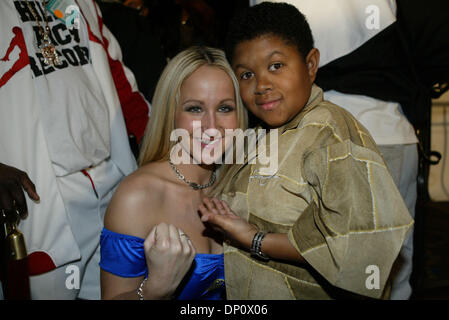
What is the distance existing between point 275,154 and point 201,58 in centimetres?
60

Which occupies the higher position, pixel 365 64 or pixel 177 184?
pixel 365 64

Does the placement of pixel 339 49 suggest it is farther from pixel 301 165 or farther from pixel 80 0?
pixel 80 0

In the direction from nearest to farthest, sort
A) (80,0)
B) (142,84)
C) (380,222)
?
1. (380,222)
2. (80,0)
3. (142,84)

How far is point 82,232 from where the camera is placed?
4.85ft

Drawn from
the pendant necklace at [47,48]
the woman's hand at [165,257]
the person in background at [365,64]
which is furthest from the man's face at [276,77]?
the pendant necklace at [47,48]

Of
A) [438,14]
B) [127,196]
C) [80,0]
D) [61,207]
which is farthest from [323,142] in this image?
→ [80,0]

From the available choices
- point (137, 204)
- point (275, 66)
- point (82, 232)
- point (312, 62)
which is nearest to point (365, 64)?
point (312, 62)

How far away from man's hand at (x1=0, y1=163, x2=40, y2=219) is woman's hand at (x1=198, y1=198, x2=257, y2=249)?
0.63 meters

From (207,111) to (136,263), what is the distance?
0.70 metres

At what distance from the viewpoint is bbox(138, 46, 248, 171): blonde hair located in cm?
146

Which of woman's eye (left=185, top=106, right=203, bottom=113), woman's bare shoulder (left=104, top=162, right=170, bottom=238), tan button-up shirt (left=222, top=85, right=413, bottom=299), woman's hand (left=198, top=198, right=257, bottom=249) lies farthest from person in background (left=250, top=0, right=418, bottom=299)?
woman's bare shoulder (left=104, top=162, right=170, bottom=238)

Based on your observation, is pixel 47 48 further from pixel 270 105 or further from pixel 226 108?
pixel 270 105

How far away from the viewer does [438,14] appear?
1.42 m

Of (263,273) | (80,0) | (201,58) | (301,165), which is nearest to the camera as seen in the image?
(301,165)
